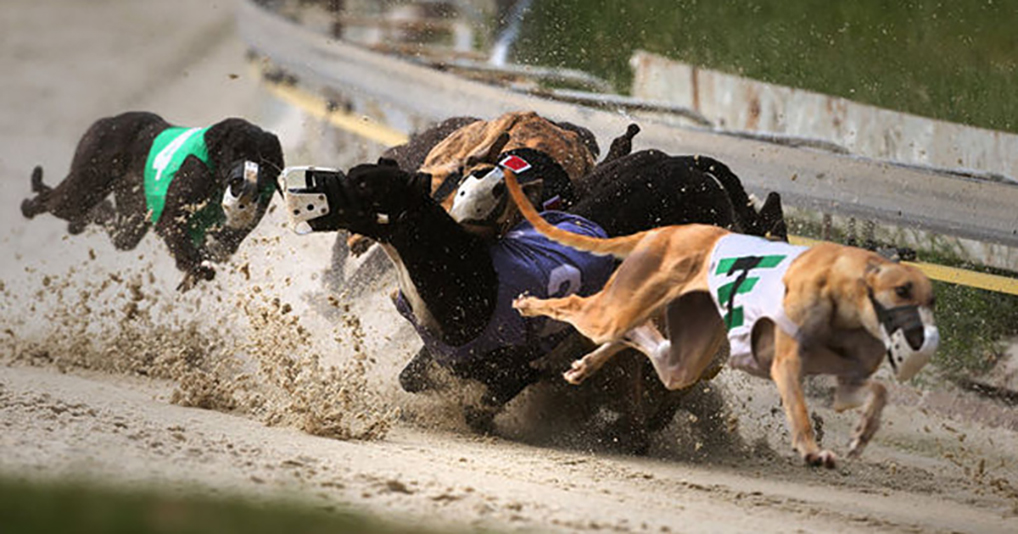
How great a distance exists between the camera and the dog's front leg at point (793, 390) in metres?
3.29

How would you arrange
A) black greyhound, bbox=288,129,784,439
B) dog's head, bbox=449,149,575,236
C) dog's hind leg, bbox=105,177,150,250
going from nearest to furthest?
black greyhound, bbox=288,129,784,439, dog's head, bbox=449,149,575,236, dog's hind leg, bbox=105,177,150,250

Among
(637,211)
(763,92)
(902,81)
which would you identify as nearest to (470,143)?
(637,211)

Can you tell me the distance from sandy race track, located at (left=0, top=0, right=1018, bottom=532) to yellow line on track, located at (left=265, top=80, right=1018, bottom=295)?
0.55 meters

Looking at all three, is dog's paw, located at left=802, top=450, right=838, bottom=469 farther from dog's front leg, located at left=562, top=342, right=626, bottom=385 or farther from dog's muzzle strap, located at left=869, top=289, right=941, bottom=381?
dog's front leg, located at left=562, top=342, right=626, bottom=385

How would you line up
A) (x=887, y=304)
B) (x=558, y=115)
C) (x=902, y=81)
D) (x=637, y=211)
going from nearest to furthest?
(x=887, y=304)
(x=637, y=211)
(x=558, y=115)
(x=902, y=81)

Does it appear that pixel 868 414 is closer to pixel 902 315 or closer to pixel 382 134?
pixel 902 315

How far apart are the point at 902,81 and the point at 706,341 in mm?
3804

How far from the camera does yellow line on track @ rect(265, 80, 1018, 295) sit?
17.5 feet

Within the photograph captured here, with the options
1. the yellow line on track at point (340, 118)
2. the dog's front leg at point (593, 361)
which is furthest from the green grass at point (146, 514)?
the yellow line on track at point (340, 118)

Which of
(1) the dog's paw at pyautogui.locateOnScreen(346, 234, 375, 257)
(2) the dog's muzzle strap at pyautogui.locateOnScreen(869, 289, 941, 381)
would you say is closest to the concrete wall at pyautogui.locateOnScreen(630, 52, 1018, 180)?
(1) the dog's paw at pyautogui.locateOnScreen(346, 234, 375, 257)

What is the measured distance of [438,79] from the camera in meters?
7.32

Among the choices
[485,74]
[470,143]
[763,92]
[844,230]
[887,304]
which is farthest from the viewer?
[485,74]

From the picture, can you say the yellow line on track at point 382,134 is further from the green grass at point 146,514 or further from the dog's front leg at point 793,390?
the green grass at point 146,514

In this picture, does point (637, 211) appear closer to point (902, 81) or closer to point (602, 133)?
point (602, 133)
